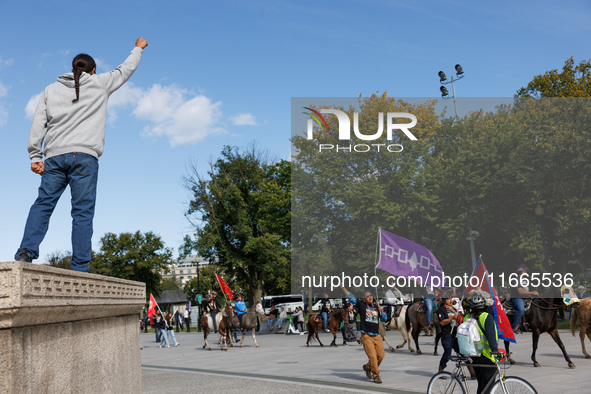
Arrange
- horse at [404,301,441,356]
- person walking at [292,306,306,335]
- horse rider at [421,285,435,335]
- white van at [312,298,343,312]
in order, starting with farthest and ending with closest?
white van at [312,298,343,312] → person walking at [292,306,306,335] → horse rider at [421,285,435,335] → horse at [404,301,441,356]

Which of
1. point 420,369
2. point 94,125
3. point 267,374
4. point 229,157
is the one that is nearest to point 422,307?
point 420,369

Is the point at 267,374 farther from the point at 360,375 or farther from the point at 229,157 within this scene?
the point at 229,157

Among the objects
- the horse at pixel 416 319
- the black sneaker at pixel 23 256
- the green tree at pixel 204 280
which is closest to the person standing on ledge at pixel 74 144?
the black sneaker at pixel 23 256

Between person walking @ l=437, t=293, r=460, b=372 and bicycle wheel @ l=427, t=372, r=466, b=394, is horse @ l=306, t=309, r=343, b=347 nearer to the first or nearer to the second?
person walking @ l=437, t=293, r=460, b=372

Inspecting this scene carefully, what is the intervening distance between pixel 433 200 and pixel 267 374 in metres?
11.4

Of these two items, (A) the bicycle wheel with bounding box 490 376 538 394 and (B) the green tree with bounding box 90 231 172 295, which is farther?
(B) the green tree with bounding box 90 231 172 295

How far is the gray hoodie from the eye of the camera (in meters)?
4.11

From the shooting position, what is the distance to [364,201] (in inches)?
931

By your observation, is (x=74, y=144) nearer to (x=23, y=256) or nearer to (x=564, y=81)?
(x=23, y=256)

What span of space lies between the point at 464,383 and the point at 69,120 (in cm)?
595

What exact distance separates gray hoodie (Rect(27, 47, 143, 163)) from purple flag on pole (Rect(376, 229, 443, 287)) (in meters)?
16.0

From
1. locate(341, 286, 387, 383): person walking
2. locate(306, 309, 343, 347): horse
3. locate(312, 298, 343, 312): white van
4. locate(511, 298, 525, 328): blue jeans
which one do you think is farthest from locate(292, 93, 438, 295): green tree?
locate(312, 298, 343, 312): white van

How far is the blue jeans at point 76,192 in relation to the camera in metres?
3.93

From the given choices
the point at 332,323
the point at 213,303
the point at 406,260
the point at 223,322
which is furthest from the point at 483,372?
the point at 213,303
